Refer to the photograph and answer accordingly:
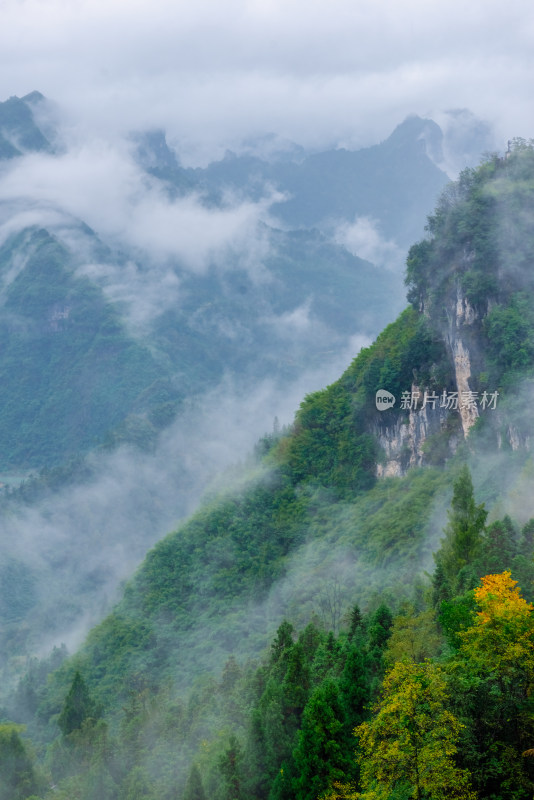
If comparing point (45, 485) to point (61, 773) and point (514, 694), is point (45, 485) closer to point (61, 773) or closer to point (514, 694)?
point (61, 773)

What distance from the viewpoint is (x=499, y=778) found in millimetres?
19016

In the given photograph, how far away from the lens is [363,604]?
47.6 metres

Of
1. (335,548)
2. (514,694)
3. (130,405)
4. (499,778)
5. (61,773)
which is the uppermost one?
(130,405)

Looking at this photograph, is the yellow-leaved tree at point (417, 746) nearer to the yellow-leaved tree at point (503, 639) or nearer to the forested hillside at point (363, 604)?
the forested hillside at point (363, 604)

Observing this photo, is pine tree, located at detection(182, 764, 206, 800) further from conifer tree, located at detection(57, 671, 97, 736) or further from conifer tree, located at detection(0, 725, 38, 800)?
conifer tree, located at detection(57, 671, 97, 736)

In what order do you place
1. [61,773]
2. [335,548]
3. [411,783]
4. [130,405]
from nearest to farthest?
[411,783]
[61,773]
[335,548]
[130,405]

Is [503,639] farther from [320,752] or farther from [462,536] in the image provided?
[462,536]

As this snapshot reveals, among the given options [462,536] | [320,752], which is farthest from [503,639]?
[462,536]

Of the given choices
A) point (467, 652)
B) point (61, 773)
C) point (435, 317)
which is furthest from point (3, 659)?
point (467, 652)

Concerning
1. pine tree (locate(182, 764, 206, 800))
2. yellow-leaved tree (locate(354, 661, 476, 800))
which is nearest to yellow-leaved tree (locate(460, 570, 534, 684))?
yellow-leaved tree (locate(354, 661, 476, 800))

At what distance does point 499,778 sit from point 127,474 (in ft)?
381

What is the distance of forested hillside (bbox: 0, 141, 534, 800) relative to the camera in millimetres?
19938

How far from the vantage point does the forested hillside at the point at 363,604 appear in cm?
1994

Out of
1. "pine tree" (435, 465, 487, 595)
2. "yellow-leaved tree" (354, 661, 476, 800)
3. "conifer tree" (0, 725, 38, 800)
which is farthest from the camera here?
"conifer tree" (0, 725, 38, 800)
